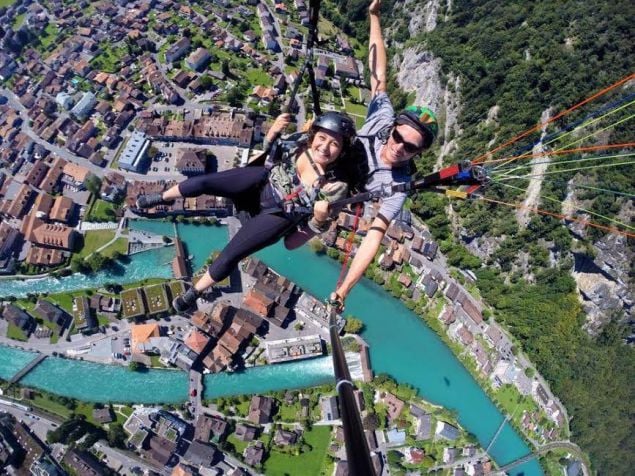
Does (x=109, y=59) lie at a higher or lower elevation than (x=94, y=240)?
higher

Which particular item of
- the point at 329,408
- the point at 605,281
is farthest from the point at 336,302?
the point at 605,281

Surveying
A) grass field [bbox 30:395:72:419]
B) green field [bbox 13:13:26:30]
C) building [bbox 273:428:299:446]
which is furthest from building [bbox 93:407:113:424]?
green field [bbox 13:13:26:30]

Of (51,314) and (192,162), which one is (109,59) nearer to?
(192,162)

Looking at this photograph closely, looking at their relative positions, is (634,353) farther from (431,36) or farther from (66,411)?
(66,411)

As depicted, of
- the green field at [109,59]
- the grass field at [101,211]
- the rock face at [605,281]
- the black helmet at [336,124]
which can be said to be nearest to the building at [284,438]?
the grass field at [101,211]

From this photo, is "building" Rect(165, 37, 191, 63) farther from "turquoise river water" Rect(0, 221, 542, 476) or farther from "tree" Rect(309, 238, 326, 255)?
"tree" Rect(309, 238, 326, 255)

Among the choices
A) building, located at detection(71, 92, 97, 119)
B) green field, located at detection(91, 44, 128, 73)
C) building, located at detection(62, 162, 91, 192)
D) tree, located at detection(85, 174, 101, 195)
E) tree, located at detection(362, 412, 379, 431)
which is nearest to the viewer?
tree, located at detection(362, 412, 379, 431)
